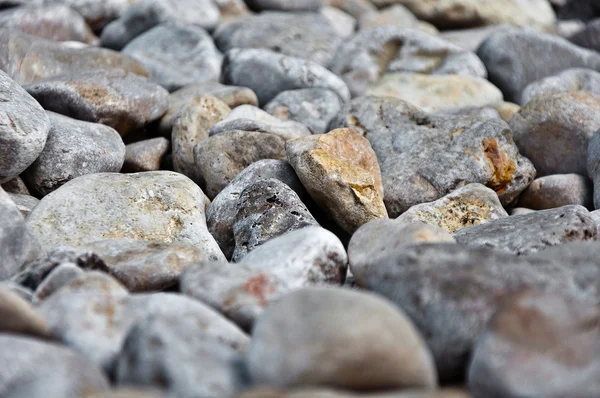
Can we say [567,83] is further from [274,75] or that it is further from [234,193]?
[234,193]

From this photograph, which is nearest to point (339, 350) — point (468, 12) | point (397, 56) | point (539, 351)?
point (539, 351)

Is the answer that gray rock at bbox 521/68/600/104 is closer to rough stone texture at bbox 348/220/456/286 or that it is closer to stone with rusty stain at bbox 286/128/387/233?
stone with rusty stain at bbox 286/128/387/233

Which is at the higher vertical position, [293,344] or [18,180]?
[293,344]

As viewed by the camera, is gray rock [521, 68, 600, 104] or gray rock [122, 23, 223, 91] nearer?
gray rock [122, 23, 223, 91]

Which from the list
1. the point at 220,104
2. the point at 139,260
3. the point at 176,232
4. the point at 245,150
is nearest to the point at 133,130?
the point at 220,104

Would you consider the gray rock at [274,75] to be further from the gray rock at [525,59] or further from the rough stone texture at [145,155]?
the gray rock at [525,59]

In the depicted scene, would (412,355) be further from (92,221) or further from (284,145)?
(284,145)

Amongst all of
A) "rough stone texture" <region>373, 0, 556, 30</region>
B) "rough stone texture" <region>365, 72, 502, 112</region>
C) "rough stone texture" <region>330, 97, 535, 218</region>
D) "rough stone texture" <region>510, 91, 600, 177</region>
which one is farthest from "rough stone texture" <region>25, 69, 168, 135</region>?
"rough stone texture" <region>373, 0, 556, 30</region>
